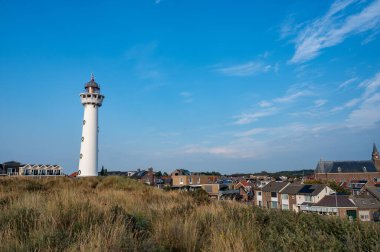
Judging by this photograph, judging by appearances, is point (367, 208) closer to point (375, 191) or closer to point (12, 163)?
point (375, 191)

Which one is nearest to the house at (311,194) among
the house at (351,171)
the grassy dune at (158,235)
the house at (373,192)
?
the house at (373,192)

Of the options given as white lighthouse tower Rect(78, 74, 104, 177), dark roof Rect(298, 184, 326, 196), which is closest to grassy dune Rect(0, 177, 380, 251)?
white lighthouse tower Rect(78, 74, 104, 177)

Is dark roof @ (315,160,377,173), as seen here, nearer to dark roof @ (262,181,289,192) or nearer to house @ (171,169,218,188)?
dark roof @ (262,181,289,192)

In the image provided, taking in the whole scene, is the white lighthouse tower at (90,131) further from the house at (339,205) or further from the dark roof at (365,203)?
the dark roof at (365,203)

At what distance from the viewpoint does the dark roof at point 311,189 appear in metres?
48.2

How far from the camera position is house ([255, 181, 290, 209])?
184 feet

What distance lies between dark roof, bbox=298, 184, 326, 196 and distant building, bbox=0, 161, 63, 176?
46.3m

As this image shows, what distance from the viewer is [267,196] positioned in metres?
58.5

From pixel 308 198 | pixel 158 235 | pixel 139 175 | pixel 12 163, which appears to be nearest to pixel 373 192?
pixel 308 198

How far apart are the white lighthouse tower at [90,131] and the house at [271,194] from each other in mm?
35365

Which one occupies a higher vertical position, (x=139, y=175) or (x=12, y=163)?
(x=12, y=163)

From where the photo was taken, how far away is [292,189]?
176 feet

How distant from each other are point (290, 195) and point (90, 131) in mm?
38368

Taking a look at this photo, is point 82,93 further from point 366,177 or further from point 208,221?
point 366,177
